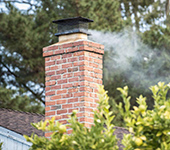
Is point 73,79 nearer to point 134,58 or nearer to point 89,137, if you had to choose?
point 89,137

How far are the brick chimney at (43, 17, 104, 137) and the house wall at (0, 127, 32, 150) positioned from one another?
2788 millimetres

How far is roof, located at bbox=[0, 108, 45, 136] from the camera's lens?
880cm

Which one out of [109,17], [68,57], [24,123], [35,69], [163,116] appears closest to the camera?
[163,116]

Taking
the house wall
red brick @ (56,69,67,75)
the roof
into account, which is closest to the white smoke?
the roof

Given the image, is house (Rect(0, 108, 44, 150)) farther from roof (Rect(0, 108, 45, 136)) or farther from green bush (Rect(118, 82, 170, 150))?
green bush (Rect(118, 82, 170, 150))

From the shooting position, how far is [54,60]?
20.1 feet

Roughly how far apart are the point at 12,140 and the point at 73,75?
11.1 feet

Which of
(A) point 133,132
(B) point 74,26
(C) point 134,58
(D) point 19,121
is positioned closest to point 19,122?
(D) point 19,121

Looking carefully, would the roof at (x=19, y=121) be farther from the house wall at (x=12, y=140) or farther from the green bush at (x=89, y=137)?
the green bush at (x=89, y=137)

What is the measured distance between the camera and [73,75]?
586cm

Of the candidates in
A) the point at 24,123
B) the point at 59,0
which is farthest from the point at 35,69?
the point at 24,123

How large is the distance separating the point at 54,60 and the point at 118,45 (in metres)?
12.7

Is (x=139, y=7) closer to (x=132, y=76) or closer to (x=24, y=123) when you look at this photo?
(x=132, y=76)

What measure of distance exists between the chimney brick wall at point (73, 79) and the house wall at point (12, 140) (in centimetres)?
281
